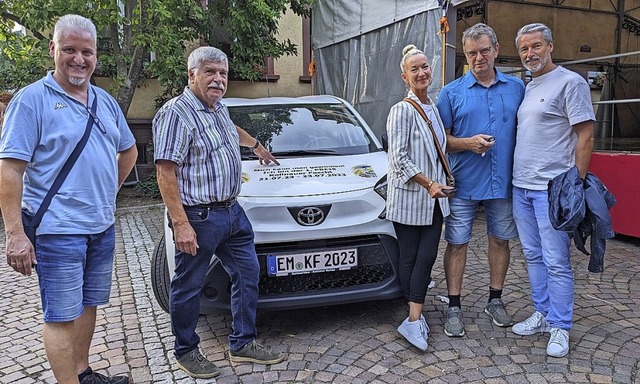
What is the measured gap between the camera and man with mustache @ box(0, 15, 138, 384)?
2072 millimetres

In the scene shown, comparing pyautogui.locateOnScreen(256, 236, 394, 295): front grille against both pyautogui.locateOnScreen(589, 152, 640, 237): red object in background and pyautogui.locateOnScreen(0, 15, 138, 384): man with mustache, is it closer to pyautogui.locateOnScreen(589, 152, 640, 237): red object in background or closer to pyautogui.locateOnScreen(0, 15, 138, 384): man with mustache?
pyautogui.locateOnScreen(0, 15, 138, 384): man with mustache

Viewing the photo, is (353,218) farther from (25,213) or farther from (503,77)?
(25,213)

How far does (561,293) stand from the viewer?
2.99 metres

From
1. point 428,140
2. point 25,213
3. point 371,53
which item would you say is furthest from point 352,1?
point 25,213

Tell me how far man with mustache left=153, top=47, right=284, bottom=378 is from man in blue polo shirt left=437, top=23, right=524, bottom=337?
1368 millimetres

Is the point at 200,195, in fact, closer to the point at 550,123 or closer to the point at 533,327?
the point at 550,123

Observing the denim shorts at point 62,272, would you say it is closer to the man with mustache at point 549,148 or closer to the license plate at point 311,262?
the license plate at point 311,262

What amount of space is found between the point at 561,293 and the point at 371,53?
18.8ft

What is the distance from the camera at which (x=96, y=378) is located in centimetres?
265

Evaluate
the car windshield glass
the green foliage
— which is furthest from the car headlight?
the green foliage

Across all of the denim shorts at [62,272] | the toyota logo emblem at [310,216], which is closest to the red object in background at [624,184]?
the toyota logo emblem at [310,216]

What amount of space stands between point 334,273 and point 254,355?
690 mm

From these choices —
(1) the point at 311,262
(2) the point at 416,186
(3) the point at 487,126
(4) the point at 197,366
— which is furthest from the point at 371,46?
(4) the point at 197,366

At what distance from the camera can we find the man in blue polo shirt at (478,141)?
3.08 meters
